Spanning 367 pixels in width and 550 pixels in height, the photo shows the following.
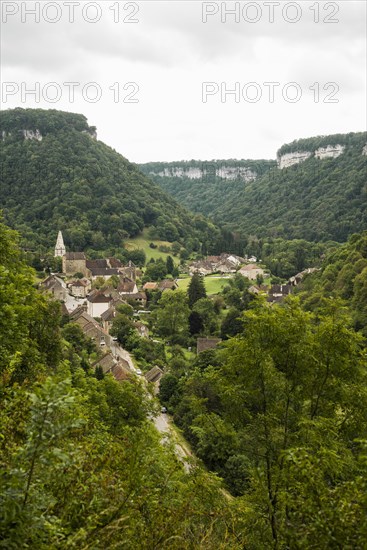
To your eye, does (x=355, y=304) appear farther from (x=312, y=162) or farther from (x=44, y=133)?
(x=312, y=162)

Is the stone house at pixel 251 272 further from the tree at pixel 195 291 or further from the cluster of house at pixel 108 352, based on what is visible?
the cluster of house at pixel 108 352

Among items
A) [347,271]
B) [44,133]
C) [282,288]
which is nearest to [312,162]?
[44,133]

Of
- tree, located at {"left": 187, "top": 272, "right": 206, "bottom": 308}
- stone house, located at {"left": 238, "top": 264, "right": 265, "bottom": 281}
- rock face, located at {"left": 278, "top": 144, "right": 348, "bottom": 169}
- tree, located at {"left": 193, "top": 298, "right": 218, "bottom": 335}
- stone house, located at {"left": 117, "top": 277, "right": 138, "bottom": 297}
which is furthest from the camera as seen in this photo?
rock face, located at {"left": 278, "top": 144, "right": 348, "bottom": 169}

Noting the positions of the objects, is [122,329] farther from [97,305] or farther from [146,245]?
[146,245]

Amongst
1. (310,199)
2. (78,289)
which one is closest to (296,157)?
(310,199)

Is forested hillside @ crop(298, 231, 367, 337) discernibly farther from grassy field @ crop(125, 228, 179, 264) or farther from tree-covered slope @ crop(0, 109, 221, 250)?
tree-covered slope @ crop(0, 109, 221, 250)

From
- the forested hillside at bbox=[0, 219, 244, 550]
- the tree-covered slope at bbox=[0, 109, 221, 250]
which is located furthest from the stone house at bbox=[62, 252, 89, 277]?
the forested hillside at bbox=[0, 219, 244, 550]
